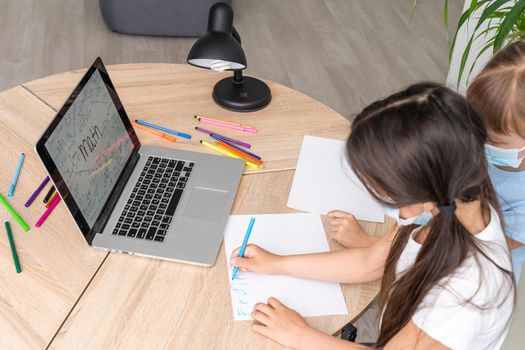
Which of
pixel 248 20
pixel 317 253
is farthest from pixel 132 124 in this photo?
pixel 248 20

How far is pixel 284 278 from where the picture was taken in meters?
1.05

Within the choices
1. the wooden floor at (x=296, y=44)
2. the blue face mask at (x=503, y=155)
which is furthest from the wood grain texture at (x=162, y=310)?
the wooden floor at (x=296, y=44)

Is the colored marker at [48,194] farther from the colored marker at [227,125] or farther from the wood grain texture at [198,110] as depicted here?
the colored marker at [227,125]

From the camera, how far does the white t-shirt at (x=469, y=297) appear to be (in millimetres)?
857

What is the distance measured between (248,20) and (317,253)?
249 centimetres

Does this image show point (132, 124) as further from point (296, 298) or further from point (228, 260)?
point (296, 298)

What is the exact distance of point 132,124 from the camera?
1384 millimetres

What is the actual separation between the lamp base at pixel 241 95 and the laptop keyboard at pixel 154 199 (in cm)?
24

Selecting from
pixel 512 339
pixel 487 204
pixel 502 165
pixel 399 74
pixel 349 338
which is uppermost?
pixel 487 204

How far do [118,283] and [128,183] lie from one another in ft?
0.87

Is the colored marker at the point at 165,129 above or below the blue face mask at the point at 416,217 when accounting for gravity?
below

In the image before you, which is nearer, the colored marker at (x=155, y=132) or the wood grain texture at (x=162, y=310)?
the wood grain texture at (x=162, y=310)

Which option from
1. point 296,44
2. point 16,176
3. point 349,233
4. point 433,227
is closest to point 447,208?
point 433,227

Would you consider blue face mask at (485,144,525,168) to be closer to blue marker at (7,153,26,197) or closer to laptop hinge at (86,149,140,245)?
laptop hinge at (86,149,140,245)
